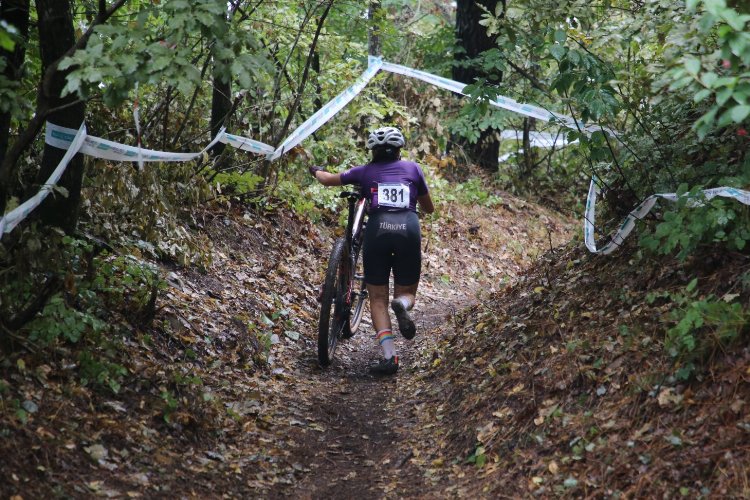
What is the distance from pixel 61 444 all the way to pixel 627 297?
12.3ft

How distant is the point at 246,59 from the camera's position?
163 inches

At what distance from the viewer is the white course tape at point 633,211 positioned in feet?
15.6

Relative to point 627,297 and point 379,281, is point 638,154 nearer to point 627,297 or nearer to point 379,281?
point 627,297

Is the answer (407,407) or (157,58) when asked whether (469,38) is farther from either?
(157,58)

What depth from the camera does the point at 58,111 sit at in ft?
16.6

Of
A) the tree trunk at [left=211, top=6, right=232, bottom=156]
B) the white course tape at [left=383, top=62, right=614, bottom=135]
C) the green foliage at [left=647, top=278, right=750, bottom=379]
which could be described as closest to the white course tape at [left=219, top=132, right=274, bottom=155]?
the tree trunk at [left=211, top=6, right=232, bottom=156]

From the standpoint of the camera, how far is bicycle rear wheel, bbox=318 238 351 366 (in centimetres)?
686

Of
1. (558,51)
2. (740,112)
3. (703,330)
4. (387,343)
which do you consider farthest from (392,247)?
(740,112)

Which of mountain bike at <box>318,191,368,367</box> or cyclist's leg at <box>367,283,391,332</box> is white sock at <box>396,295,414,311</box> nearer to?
cyclist's leg at <box>367,283,391,332</box>

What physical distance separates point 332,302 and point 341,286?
0.35 metres

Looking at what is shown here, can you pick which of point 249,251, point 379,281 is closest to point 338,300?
point 379,281

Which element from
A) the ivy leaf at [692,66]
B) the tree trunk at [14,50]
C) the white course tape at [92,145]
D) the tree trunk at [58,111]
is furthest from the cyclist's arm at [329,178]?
the ivy leaf at [692,66]

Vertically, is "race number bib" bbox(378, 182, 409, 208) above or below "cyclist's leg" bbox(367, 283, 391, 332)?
above

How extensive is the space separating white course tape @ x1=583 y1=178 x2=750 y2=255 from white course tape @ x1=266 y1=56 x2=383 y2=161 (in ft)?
12.8
